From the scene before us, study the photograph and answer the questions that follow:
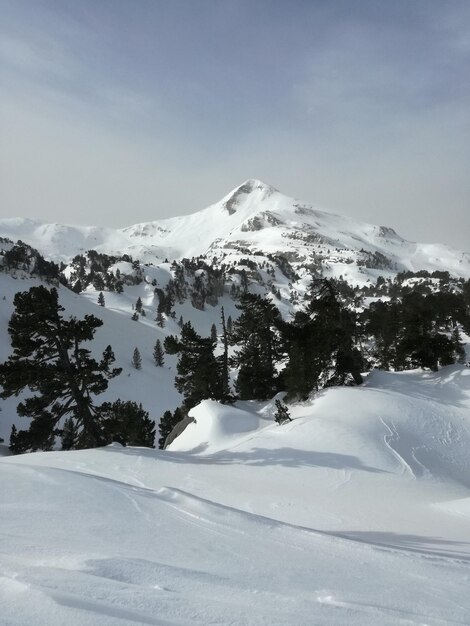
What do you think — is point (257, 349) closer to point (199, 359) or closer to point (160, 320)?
point (199, 359)

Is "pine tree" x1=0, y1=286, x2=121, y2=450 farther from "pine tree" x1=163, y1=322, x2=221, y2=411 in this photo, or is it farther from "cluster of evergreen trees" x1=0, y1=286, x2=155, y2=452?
"pine tree" x1=163, y1=322, x2=221, y2=411

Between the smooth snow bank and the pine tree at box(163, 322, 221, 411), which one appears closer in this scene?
the smooth snow bank

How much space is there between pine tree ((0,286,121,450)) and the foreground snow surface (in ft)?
21.3

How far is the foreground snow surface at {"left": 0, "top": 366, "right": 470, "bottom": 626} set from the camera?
2.88 meters

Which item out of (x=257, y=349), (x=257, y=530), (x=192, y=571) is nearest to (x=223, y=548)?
(x=257, y=530)

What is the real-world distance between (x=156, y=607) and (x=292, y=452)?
14326 mm

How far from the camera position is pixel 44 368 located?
18.8 m

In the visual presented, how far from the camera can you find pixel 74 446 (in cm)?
2091

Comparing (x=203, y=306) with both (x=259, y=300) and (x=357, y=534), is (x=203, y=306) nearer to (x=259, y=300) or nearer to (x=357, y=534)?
(x=259, y=300)

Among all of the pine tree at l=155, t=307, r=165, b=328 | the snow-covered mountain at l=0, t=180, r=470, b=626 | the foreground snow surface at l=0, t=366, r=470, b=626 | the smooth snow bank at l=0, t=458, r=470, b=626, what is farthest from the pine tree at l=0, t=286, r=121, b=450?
the pine tree at l=155, t=307, r=165, b=328

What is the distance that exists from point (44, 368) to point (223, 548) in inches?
680

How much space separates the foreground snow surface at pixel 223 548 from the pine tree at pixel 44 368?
256 inches

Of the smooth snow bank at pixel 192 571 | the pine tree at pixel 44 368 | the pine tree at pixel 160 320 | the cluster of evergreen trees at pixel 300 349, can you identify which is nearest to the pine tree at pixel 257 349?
the cluster of evergreen trees at pixel 300 349

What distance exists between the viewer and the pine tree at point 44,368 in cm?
1836
